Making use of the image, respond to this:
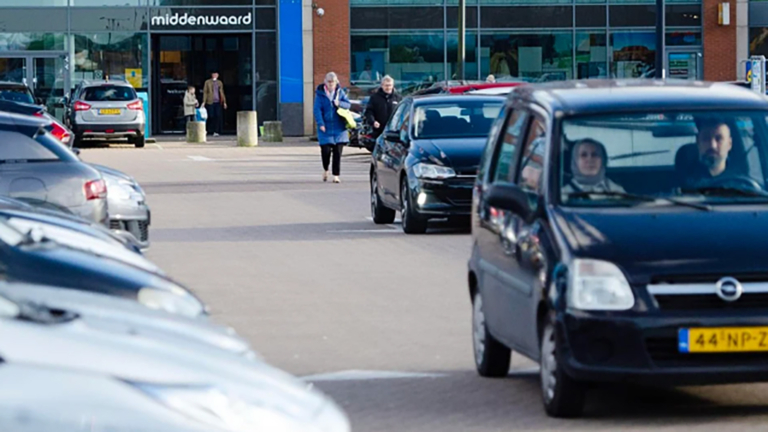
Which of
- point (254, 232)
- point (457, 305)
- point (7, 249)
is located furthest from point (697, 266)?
point (254, 232)

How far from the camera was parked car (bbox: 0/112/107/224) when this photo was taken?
13.4 m

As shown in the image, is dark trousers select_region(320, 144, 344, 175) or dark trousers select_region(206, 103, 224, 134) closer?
dark trousers select_region(320, 144, 344, 175)

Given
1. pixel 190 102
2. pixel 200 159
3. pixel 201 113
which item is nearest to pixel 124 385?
pixel 200 159

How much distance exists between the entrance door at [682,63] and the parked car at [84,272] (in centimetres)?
4337

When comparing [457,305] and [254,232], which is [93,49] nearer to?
[254,232]

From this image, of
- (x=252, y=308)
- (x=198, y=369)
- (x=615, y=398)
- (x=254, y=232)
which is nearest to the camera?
(x=198, y=369)

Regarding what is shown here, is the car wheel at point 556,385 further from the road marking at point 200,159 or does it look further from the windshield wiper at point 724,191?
the road marking at point 200,159

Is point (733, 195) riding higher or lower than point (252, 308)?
higher

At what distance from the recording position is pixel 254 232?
62.4ft

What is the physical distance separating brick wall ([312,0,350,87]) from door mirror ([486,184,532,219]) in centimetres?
4131

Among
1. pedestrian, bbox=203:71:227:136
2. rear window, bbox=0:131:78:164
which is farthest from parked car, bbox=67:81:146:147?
rear window, bbox=0:131:78:164

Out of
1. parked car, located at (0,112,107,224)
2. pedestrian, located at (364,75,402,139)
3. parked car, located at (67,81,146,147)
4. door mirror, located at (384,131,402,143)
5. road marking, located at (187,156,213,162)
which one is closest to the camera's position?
parked car, located at (0,112,107,224)

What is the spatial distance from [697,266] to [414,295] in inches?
224

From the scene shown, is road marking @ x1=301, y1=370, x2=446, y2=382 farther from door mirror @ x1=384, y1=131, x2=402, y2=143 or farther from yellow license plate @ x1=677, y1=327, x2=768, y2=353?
door mirror @ x1=384, y1=131, x2=402, y2=143
